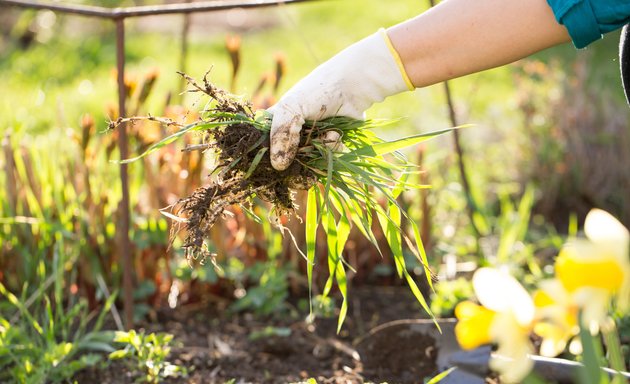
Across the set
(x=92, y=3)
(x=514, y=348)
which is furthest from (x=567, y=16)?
(x=92, y=3)

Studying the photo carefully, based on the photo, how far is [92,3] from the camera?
7.02 metres

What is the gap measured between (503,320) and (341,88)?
94 centimetres

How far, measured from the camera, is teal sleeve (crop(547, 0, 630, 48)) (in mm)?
1411

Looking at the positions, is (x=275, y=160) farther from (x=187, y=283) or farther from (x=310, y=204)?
(x=187, y=283)

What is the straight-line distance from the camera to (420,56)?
158cm

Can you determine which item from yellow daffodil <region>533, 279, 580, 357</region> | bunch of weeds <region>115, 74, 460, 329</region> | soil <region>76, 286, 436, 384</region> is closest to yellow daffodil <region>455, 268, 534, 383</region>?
yellow daffodil <region>533, 279, 580, 357</region>

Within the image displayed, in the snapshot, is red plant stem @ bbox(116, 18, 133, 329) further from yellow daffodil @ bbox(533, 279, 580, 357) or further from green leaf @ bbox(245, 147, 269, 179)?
yellow daffodil @ bbox(533, 279, 580, 357)

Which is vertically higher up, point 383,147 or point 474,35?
point 474,35

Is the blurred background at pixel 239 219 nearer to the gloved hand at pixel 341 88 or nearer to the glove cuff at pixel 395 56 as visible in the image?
the gloved hand at pixel 341 88

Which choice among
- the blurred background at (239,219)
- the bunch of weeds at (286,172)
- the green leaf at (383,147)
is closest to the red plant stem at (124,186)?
the blurred background at (239,219)

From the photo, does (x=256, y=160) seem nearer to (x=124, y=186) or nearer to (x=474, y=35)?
(x=474, y=35)

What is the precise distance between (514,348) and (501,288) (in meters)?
0.06

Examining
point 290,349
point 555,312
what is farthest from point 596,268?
point 290,349

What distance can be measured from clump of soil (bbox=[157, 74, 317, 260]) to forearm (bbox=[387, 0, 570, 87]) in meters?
0.28
